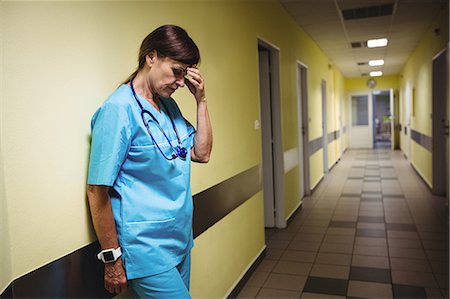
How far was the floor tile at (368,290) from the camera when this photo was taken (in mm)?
2965

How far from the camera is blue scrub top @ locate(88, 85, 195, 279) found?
53.9 inches

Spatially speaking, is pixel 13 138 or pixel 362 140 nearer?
pixel 13 138

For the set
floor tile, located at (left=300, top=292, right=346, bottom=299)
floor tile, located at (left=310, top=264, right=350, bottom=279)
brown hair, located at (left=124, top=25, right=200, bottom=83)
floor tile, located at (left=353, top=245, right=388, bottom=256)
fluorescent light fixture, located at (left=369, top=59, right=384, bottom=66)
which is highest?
fluorescent light fixture, located at (left=369, top=59, right=384, bottom=66)

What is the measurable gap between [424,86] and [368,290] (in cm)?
543

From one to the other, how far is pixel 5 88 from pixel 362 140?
586 inches

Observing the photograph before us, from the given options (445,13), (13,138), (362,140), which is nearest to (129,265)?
(13,138)

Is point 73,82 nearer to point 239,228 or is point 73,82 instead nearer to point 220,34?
point 220,34

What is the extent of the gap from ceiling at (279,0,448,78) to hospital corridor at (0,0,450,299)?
5cm

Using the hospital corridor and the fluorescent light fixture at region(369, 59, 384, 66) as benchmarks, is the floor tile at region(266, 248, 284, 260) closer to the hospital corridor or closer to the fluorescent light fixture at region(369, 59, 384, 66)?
the hospital corridor

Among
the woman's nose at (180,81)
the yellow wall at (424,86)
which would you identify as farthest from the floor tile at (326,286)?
the yellow wall at (424,86)

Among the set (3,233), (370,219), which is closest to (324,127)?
(370,219)

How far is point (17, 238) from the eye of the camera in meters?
1.23

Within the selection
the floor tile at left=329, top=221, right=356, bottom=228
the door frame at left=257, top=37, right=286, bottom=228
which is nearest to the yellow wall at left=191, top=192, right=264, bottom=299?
the door frame at left=257, top=37, right=286, bottom=228

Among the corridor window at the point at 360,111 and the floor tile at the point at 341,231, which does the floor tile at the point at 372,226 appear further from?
the corridor window at the point at 360,111
